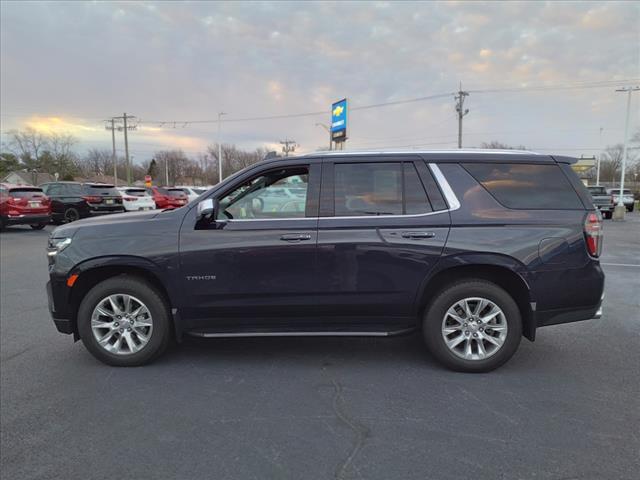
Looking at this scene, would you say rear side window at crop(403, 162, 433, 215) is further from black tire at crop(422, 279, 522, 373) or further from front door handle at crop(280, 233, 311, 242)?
front door handle at crop(280, 233, 311, 242)

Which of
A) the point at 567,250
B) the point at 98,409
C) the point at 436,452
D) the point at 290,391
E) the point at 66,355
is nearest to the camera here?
the point at 436,452

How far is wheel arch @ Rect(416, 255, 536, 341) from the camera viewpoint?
370 centimetres

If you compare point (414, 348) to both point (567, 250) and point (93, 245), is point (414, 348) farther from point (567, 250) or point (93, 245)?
point (93, 245)

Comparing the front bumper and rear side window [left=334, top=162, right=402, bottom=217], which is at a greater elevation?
rear side window [left=334, top=162, right=402, bottom=217]

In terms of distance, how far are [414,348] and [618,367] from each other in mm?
1777

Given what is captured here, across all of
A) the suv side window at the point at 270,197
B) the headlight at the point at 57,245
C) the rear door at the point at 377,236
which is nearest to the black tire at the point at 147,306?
the headlight at the point at 57,245

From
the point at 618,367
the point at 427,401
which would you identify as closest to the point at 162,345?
the point at 427,401

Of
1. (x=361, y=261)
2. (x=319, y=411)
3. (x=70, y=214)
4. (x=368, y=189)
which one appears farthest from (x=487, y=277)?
(x=70, y=214)

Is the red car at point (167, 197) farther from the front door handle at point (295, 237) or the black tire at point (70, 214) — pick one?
the front door handle at point (295, 237)

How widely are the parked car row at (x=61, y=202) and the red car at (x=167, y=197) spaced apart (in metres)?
0.21

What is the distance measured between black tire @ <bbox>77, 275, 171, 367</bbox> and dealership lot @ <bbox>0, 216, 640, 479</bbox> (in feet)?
0.43

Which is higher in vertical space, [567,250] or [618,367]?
[567,250]

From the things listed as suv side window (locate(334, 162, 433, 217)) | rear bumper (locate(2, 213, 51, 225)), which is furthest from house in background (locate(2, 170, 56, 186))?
suv side window (locate(334, 162, 433, 217))

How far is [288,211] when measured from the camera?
12.8 ft
